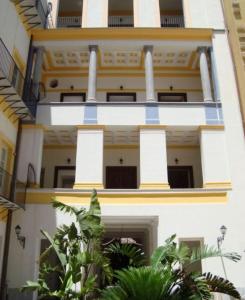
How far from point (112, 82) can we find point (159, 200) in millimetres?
7853

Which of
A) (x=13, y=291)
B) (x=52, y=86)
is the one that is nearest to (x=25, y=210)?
(x=13, y=291)

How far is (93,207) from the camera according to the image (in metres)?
12.1

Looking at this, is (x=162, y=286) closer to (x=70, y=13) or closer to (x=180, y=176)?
(x=180, y=176)

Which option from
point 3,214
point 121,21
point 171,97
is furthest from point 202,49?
point 3,214

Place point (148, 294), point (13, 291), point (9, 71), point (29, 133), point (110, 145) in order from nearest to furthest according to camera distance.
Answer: point (148, 294) < point (13, 291) < point (9, 71) < point (29, 133) < point (110, 145)

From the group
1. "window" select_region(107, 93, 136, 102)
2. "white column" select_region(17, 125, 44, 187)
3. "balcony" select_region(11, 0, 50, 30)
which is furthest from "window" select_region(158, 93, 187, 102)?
"balcony" select_region(11, 0, 50, 30)

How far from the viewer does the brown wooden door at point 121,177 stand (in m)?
20.0

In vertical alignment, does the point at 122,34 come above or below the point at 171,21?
below

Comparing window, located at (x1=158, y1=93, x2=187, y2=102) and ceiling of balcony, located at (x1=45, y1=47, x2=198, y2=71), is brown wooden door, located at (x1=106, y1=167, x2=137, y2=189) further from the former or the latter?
ceiling of balcony, located at (x1=45, y1=47, x2=198, y2=71)

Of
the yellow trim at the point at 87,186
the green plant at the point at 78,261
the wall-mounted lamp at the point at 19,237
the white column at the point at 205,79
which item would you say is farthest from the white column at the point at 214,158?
the wall-mounted lamp at the point at 19,237

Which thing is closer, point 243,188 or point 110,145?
point 243,188

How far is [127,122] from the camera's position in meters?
18.1

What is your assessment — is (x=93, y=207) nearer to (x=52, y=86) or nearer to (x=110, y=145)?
(x=110, y=145)

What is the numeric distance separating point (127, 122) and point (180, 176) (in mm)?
4492
